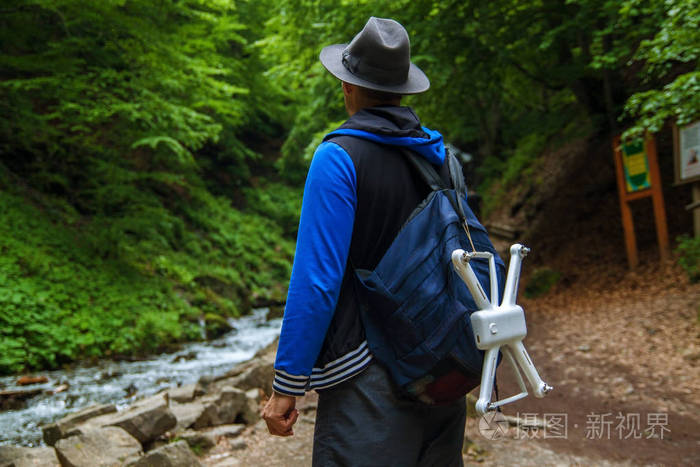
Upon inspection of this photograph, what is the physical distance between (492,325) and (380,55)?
95 cm

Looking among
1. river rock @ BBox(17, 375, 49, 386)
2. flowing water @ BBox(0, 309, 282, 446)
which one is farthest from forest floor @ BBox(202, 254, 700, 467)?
river rock @ BBox(17, 375, 49, 386)

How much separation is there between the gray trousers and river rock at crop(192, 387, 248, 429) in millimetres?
4043

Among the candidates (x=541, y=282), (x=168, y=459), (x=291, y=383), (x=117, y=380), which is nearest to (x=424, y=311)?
(x=291, y=383)

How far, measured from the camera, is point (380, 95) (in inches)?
74.3

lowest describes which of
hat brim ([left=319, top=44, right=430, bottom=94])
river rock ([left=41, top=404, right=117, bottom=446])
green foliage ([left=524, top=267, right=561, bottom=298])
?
green foliage ([left=524, top=267, right=561, bottom=298])

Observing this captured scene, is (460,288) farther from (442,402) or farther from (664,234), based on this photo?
(664,234)

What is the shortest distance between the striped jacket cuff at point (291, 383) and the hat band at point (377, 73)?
3.28 ft

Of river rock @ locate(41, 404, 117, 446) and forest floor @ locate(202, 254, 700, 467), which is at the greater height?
river rock @ locate(41, 404, 117, 446)

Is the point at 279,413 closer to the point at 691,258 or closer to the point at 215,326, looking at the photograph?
the point at 691,258

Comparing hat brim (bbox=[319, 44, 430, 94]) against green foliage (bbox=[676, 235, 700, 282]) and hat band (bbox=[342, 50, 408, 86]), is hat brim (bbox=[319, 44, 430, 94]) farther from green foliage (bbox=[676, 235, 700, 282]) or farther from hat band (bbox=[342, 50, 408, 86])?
green foliage (bbox=[676, 235, 700, 282])

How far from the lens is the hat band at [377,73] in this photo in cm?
184

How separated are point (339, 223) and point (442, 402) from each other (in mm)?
635

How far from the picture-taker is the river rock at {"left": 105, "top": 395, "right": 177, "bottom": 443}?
4.72 metres

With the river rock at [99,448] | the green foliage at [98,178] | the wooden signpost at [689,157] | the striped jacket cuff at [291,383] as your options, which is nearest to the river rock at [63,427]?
the river rock at [99,448]
